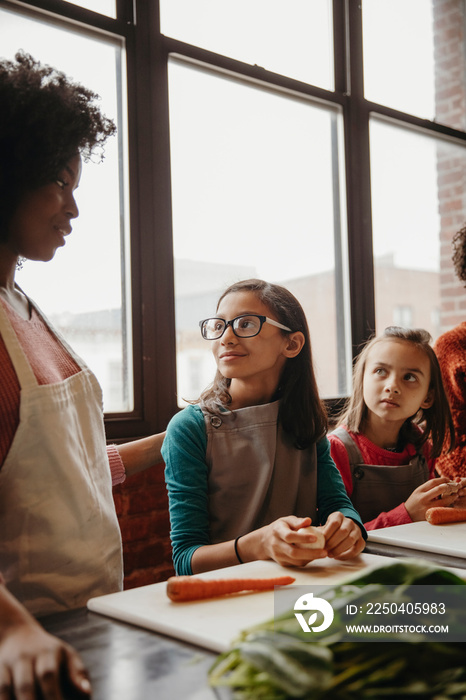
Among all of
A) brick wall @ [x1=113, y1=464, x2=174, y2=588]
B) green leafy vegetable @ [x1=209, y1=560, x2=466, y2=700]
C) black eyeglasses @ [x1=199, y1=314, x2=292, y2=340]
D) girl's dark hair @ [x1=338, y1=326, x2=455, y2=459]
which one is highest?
black eyeglasses @ [x1=199, y1=314, x2=292, y2=340]

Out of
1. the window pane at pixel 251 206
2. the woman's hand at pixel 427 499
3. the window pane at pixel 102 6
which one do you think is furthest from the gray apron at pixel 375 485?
the window pane at pixel 102 6

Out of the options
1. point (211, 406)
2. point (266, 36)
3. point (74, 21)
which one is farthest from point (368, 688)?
point (266, 36)

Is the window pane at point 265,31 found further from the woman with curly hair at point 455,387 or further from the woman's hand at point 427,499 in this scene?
the woman's hand at point 427,499

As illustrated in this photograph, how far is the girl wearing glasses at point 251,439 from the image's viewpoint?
1.57 meters

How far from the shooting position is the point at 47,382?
1.17 m

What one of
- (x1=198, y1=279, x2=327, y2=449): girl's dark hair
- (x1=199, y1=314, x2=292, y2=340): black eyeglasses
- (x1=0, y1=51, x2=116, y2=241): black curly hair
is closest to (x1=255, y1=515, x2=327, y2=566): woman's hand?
(x1=198, y1=279, x2=327, y2=449): girl's dark hair

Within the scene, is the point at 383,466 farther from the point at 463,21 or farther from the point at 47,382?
the point at 463,21

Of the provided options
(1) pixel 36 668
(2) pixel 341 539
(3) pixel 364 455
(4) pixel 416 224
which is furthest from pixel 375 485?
(4) pixel 416 224

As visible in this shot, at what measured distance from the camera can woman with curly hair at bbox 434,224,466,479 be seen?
2424 millimetres

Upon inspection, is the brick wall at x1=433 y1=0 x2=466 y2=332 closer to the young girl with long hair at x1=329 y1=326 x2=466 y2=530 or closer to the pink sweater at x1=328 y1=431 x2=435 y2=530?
the young girl with long hair at x1=329 y1=326 x2=466 y2=530

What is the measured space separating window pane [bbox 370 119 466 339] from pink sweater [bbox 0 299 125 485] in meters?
2.63

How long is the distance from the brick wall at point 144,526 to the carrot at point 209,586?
143cm

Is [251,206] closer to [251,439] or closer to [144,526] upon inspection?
[144,526]

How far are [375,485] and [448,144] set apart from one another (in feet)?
9.11
